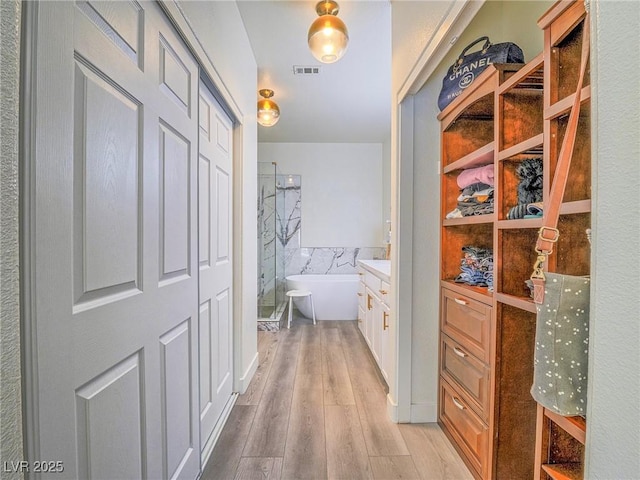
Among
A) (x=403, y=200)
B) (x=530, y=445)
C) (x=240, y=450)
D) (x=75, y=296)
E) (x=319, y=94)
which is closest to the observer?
(x=75, y=296)

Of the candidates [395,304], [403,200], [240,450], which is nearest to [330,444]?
[240,450]

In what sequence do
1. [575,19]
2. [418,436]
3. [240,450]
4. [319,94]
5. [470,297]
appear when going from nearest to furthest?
[575,19] < [470,297] < [240,450] < [418,436] < [319,94]

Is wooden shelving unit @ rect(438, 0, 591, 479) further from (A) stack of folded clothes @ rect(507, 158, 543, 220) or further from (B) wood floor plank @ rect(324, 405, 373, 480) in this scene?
(B) wood floor plank @ rect(324, 405, 373, 480)

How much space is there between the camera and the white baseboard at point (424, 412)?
6.34 feet

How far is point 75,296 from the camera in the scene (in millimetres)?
726

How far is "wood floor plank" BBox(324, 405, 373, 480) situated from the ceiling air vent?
2754 mm

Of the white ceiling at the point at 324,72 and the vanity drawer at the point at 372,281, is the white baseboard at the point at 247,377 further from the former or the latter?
the white ceiling at the point at 324,72

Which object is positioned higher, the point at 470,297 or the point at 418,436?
the point at 470,297

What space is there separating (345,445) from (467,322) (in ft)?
3.13

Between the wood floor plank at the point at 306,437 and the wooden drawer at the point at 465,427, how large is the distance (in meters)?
0.71

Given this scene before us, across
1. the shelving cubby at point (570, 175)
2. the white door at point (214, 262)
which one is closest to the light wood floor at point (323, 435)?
the white door at point (214, 262)

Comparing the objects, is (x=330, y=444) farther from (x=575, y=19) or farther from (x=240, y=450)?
(x=575, y=19)

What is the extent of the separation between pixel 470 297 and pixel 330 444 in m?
1.11

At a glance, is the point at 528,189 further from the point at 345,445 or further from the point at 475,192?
the point at 345,445
